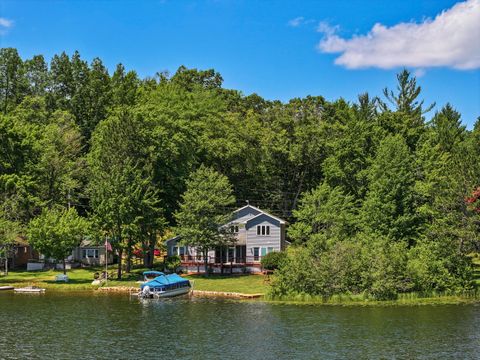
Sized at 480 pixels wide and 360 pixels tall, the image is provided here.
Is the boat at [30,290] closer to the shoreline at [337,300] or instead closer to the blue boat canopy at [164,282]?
the shoreline at [337,300]

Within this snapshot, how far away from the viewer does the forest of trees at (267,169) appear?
56.3 meters

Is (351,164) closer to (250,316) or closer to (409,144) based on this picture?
(409,144)

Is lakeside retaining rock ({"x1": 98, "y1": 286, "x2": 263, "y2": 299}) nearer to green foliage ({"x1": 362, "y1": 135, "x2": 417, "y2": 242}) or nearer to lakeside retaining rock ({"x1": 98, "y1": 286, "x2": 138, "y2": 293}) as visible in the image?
lakeside retaining rock ({"x1": 98, "y1": 286, "x2": 138, "y2": 293})

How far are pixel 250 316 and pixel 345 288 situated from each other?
1145cm

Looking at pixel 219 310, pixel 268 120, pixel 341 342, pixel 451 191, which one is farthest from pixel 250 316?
pixel 268 120

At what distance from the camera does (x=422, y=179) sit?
254 feet

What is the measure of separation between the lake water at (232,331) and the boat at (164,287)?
13.0ft

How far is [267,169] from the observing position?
99.1m

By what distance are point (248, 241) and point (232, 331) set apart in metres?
35.2

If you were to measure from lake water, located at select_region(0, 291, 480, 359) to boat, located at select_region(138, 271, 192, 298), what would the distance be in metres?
3.97

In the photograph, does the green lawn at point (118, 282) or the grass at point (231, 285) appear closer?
the grass at point (231, 285)

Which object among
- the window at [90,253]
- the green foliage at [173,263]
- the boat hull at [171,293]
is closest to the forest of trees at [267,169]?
the green foliage at [173,263]

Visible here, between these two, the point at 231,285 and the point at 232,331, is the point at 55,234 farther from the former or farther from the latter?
the point at 232,331

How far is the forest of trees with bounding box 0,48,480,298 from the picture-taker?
56.3 m
